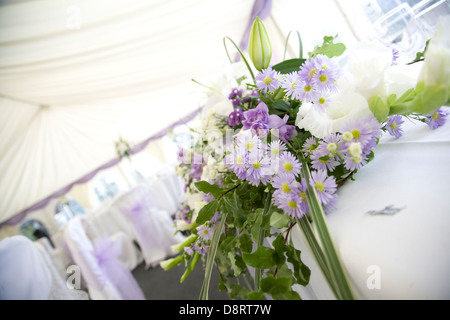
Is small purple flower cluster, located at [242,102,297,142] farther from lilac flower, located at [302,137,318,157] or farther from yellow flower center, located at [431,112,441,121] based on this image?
yellow flower center, located at [431,112,441,121]

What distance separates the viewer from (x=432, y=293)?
0.81 feet

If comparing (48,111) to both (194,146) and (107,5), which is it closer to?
(107,5)

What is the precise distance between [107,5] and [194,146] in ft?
6.26

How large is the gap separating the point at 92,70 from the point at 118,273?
216cm

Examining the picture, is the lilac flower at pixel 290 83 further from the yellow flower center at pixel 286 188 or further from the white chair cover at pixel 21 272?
the white chair cover at pixel 21 272

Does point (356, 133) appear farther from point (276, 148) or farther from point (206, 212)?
point (206, 212)

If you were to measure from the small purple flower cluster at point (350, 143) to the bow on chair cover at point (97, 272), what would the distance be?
7.39 ft

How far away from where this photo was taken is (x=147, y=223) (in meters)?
3.38

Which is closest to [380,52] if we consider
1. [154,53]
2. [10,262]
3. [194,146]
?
[194,146]

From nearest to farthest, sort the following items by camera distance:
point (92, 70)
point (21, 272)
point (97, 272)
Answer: point (21, 272) < point (97, 272) < point (92, 70)

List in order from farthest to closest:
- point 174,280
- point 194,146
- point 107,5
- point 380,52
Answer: point 174,280 < point 107,5 < point 194,146 < point 380,52

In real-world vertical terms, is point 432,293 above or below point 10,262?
below

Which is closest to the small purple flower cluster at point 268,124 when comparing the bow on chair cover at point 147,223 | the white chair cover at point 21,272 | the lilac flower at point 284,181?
the lilac flower at point 284,181

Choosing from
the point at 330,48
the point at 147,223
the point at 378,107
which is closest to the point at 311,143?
the point at 378,107
